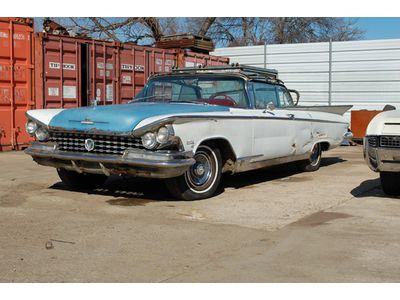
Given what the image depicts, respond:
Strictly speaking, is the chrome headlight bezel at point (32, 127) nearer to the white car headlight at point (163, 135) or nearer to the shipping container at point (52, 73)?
the white car headlight at point (163, 135)

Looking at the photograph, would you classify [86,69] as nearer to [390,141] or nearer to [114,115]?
→ [114,115]

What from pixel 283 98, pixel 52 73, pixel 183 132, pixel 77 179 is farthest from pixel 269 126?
pixel 52 73

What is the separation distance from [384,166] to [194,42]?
1219 cm

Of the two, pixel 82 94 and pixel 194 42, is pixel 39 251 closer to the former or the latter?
pixel 82 94

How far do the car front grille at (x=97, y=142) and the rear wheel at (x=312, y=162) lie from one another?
418cm

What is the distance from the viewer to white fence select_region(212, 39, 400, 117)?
17.2 metres

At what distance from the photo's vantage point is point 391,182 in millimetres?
6812

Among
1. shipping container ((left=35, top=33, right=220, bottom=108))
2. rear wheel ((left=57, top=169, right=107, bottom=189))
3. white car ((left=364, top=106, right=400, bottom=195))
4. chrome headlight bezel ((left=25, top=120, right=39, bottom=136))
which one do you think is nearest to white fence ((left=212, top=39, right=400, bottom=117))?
shipping container ((left=35, top=33, right=220, bottom=108))

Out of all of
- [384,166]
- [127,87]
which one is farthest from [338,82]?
[384,166]

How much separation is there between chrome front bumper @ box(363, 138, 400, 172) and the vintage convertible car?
1537 millimetres

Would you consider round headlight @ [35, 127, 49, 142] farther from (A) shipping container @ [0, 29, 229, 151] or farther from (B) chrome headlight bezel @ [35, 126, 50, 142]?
(A) shipping container @ [0, 29, 229, 151]

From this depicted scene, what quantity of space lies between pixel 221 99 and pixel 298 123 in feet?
5.47

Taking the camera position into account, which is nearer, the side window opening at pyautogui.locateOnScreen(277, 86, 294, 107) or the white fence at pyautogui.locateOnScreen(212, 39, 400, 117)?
the side window opening at pyautogui.locateOnScreen(277, 86, 294, 107)

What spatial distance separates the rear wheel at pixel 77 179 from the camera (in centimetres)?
720
